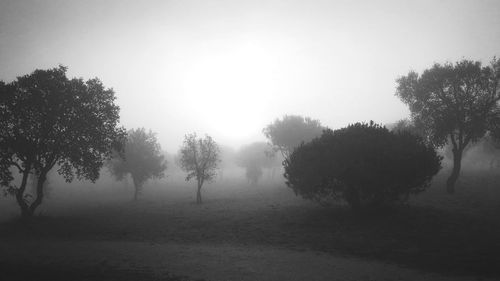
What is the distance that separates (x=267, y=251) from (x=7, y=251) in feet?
59.3

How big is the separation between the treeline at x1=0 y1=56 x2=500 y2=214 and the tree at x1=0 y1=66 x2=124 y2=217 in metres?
0.10

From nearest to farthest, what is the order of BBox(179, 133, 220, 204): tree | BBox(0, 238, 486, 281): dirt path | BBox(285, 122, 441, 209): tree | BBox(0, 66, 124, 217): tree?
BBox(0, 238, 486, 281): dirt path
BBox(285, 122, 441, 209): tree
BBox(0, 66, 124, 217): tree
BBox(179, 133, 220, 204): tree

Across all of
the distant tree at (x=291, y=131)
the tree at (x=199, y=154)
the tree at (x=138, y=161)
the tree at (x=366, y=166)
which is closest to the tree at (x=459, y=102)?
the tree at (x=366, y=166)

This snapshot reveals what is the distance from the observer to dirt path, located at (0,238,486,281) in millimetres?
13297

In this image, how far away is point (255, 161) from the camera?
8438 cm

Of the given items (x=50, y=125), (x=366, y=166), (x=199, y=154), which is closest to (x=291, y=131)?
(x=199, y=154)

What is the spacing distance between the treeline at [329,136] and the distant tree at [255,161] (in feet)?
134

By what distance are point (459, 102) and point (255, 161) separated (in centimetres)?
5729

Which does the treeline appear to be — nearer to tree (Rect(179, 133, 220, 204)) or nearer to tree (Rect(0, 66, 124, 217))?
tree (Rect(0, 66, 124, 217))

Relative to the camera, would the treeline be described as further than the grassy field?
Yes

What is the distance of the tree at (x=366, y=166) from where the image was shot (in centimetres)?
2316

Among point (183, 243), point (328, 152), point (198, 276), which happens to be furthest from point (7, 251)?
point (328, 152)

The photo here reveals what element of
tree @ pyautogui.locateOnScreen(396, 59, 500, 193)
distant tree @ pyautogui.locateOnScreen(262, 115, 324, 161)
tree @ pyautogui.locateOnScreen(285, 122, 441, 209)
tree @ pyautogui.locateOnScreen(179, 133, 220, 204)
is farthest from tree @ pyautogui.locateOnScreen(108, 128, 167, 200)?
tree @ pyautogui.locateOnScreen(396, 59, 500, 193)

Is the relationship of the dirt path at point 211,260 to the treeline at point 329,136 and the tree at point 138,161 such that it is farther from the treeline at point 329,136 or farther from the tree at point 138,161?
the tree at point 138,161
